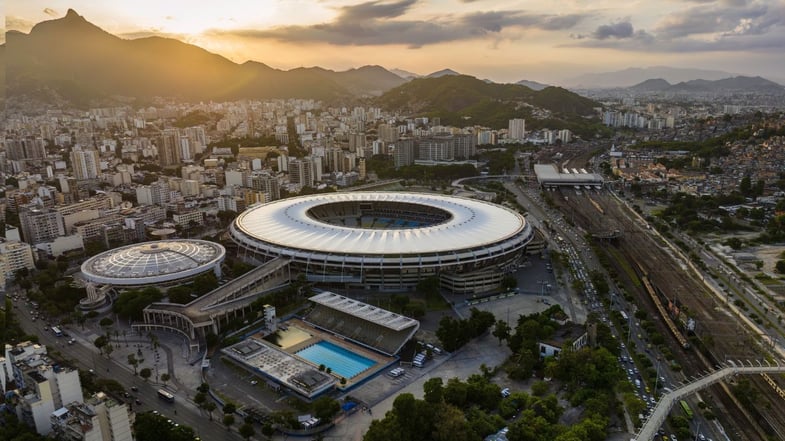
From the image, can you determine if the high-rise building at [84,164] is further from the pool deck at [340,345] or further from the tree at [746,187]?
the tree at [746,187]

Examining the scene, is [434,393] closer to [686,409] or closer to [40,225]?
[686,409]

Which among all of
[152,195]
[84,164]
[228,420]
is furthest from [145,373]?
[84,164]

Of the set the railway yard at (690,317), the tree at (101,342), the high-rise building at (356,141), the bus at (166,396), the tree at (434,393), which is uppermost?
the high-rise building at (356,141)

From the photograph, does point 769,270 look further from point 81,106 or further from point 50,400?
point 81,106

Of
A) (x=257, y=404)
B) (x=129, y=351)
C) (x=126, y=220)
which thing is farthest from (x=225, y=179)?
(x=257, y=404)

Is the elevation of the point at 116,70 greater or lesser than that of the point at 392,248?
greater

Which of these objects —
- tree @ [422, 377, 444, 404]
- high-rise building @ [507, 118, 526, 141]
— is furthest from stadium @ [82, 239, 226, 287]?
high-rise building @ [507, 118, 526, 141]

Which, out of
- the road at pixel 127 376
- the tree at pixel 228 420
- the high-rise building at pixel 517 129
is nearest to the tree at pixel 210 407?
the road at pixel 127 376
